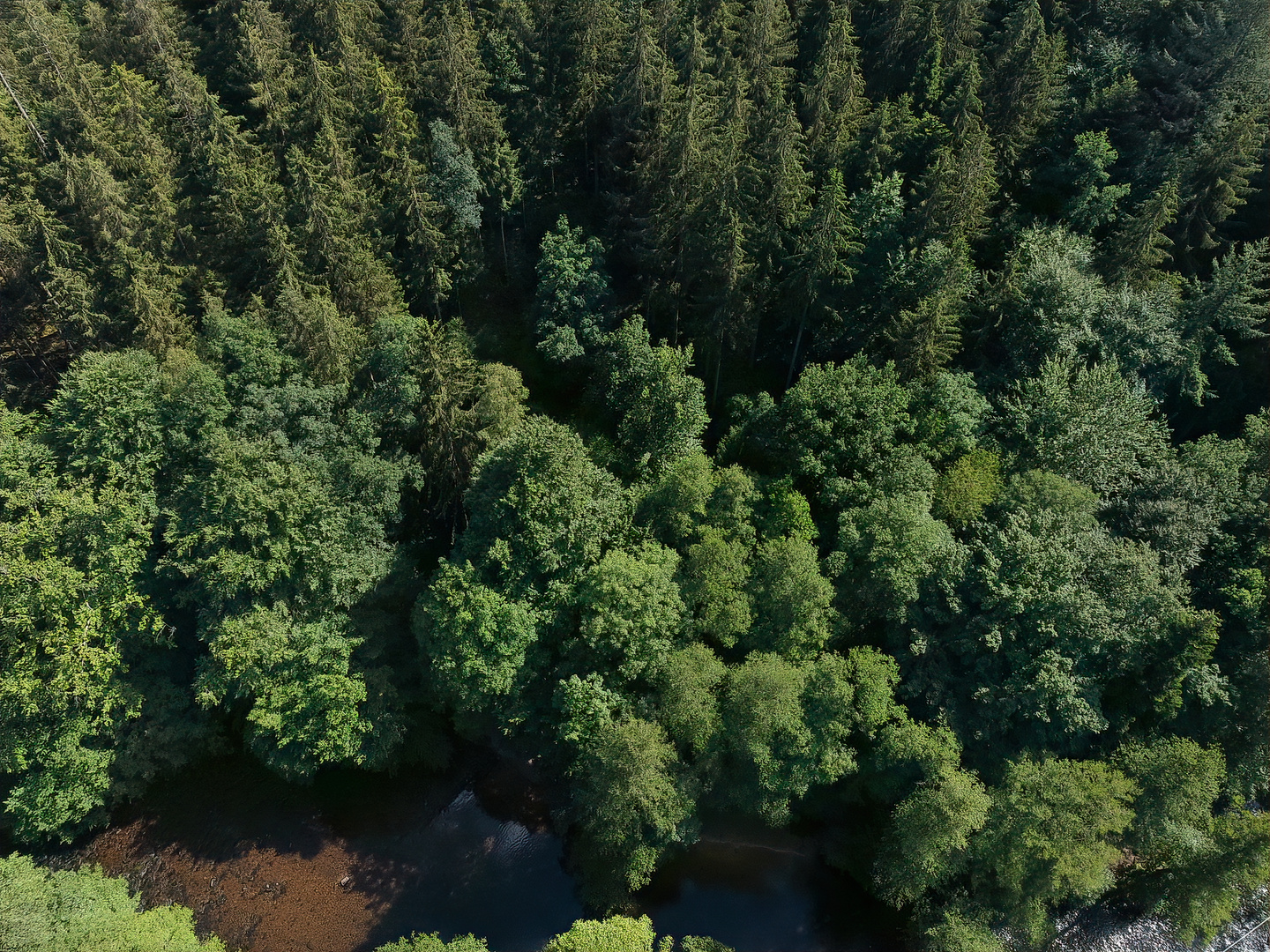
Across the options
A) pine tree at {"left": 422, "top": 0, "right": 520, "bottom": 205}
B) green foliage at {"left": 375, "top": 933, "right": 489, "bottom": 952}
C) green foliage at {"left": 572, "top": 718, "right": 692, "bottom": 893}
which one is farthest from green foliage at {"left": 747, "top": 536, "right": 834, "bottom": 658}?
pine tree at {"left": 422, "top": 0, "right": 520, "bottom": 205}

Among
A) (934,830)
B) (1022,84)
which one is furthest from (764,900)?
(1022,84)

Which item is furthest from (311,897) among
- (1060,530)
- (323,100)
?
(323,100)

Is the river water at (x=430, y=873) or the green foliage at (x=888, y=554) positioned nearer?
the green foliage at (x=888, y=554)

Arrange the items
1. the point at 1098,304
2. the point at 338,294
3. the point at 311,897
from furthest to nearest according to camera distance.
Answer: the point at 338,294, the point at 1098,304, the point at 311,897

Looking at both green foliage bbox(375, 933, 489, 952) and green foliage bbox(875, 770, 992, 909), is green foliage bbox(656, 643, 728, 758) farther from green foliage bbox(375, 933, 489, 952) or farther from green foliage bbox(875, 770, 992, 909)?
green foliage bbox(375, 933, 489, 952)

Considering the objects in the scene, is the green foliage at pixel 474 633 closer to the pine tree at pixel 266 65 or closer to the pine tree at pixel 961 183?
the pine tree at pixel 961 183

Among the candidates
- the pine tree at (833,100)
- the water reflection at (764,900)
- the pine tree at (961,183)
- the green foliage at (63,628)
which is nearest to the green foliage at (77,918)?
the green foliage at (63,628)

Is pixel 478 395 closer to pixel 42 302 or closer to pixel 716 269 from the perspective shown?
pixel 716 269
